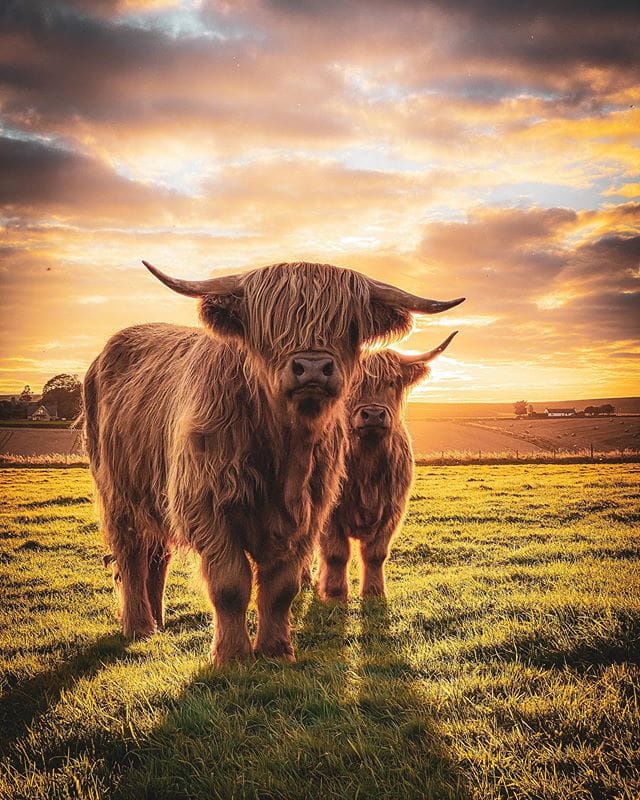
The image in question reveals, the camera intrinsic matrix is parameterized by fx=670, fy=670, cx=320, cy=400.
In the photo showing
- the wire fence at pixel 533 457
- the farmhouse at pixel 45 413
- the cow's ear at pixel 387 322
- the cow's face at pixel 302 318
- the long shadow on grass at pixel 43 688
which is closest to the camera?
the long shadow on grass at pixel 43 688

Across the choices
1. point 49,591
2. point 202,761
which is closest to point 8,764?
point 202,761

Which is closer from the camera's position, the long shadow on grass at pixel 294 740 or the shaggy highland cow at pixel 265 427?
the long shadow on grass at pixel 294 740

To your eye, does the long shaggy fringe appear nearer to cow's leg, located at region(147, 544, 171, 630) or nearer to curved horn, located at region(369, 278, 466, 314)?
curved horn, located at region(369, 278, 466, 314)

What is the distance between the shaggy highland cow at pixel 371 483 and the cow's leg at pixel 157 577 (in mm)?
1251

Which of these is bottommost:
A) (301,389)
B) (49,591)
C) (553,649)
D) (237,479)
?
(49,591)

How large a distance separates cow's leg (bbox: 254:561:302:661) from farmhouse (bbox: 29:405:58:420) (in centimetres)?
3935

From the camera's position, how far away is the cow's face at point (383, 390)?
215 inches

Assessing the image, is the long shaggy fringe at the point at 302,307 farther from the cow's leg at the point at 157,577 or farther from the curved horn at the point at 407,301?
the cow's leg at the point at 157,577

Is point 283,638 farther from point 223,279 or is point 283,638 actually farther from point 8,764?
point 223,279

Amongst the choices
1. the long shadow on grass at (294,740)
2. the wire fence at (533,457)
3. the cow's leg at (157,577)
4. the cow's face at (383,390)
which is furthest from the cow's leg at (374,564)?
the wire fence at (533,457)

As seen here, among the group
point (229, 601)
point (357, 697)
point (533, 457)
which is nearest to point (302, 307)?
point (229, 601)

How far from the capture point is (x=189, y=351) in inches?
173

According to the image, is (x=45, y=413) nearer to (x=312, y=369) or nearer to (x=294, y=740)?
(x=312, y=369)

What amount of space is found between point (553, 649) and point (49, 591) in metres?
4.55
